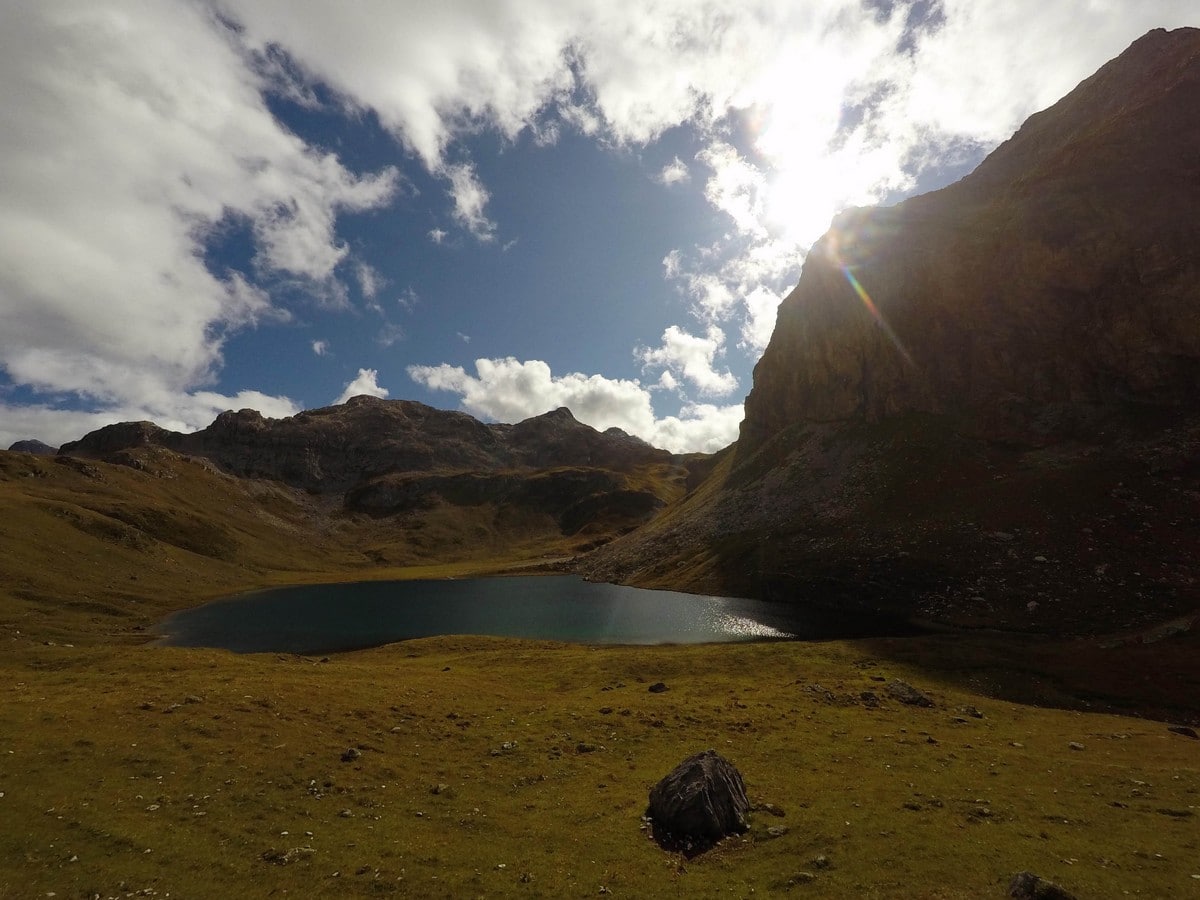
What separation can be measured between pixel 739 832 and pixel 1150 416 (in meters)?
105

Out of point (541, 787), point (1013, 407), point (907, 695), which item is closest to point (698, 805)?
point (541, 787)

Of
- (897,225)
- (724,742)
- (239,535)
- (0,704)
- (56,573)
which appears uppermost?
(897,225)

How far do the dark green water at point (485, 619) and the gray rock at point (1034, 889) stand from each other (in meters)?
56.1

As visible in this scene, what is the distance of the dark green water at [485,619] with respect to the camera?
74.5m

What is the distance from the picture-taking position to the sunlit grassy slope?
14562 mm

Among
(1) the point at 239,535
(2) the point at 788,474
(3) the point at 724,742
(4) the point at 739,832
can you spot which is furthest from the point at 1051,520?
(1) the point at 239,535

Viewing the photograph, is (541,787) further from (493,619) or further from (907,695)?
(493,619)

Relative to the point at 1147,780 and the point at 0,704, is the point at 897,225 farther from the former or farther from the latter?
the point at 0,704

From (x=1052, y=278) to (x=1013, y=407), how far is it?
24.8 meters

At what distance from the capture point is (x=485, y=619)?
93.7 m

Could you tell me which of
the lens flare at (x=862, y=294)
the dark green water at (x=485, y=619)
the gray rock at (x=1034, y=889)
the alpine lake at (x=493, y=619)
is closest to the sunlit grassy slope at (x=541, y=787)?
the gray rock at (x=1034, y=889)

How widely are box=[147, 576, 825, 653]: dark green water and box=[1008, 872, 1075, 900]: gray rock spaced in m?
56.1

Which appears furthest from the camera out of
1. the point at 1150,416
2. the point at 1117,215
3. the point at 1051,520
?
the point at 1117,215

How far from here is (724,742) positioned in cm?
2736
